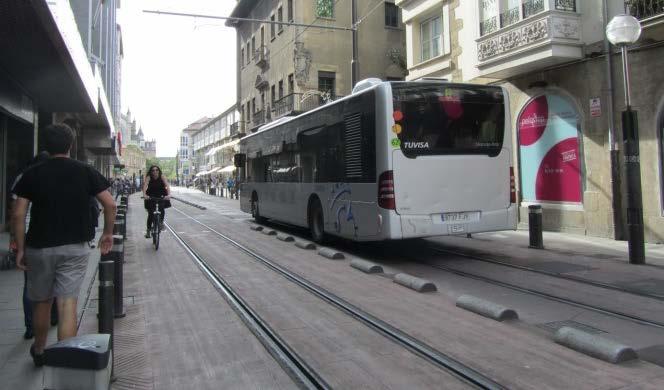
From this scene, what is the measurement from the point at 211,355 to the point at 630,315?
4.34m

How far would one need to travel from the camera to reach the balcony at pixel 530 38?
1228cm

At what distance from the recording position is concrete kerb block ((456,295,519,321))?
5.39m

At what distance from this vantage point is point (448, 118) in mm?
8898

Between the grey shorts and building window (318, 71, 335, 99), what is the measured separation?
27199 millimetres

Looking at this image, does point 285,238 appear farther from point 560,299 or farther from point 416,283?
point 560,299

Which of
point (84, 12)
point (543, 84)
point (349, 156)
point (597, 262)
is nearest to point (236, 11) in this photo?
point (84, 12)

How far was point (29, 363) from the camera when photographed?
13.9 ft

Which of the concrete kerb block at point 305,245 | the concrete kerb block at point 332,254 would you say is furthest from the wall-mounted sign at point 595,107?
the concrete kerb block at point 305,245

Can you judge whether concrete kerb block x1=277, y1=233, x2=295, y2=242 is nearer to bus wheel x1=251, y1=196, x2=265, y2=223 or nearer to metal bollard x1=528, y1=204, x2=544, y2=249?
bus wheel x1=251, y1=196, x2=265, y2=223

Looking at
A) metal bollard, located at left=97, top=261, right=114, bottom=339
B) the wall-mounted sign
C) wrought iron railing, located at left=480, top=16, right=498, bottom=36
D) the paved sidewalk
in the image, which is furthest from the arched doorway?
metal bollard, located at left=97, top=261, right=114, bottom=339

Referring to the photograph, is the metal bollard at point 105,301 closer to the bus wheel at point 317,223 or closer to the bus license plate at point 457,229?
the bus license plate at point 457,229

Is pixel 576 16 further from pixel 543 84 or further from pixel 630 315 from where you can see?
pixel 630 315

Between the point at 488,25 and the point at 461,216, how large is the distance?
310 inches

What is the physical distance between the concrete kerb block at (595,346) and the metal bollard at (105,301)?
3.74 meters
